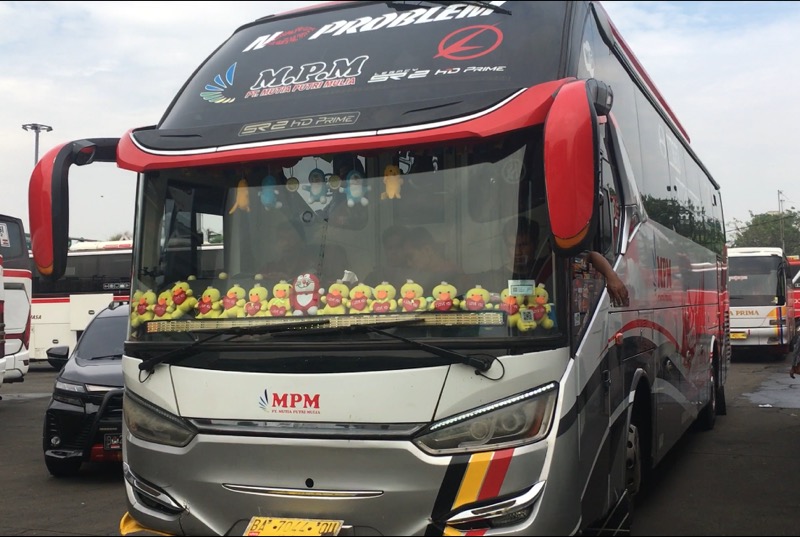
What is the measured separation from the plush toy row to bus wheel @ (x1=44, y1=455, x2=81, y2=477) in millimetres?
4542

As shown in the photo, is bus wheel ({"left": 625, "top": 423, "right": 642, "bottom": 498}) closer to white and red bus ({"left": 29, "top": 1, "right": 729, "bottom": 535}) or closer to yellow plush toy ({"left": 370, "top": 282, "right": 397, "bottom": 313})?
white and red bus ({"left": 29, "top": 1, "right": 729, "bottom": 535})

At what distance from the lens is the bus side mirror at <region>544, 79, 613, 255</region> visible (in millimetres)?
3723

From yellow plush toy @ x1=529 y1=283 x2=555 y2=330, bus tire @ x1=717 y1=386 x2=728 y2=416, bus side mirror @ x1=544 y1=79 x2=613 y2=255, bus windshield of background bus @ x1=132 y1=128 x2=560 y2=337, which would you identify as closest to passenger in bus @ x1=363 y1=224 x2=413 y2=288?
bus windshield of background bus @ x1=132 y1=128 x2=560 y2=337

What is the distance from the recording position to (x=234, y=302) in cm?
466

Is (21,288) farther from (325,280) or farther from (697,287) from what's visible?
(325,280)

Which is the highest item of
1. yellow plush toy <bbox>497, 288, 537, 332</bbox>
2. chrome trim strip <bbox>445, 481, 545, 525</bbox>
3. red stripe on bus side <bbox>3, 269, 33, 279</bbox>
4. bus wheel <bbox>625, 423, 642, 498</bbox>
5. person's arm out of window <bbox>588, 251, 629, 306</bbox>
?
red stripe on bus side <bbox>3, 269, 33, 279</bbox>

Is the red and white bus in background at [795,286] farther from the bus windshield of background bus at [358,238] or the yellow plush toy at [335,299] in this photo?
the yellow plush toy at [335,299]

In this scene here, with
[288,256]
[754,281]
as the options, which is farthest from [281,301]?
[754,281]

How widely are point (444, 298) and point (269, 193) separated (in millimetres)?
1180

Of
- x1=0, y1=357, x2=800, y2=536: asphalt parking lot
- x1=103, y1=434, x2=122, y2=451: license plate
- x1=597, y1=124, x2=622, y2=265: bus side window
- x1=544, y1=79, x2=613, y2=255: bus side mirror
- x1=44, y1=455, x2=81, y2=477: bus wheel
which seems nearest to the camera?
x1=544, y1=79, x2=613, y2=255: bus side mirror

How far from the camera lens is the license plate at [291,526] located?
417cm

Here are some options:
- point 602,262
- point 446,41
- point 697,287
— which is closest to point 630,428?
point 602,262

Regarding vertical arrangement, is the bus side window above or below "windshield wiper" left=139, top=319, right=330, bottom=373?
above

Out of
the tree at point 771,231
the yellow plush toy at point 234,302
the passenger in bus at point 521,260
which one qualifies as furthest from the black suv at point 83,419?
the tree at point 771,231
